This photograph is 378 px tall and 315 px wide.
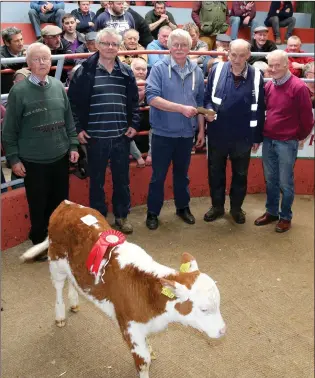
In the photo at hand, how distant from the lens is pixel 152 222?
4730 millimetres

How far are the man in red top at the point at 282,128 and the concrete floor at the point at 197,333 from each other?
0.41 meters

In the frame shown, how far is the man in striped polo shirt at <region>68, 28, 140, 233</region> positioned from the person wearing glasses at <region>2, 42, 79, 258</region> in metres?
0.24

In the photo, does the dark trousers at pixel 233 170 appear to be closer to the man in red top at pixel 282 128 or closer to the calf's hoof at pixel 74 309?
the man in red top at pixel 282 128

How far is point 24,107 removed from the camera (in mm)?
3498

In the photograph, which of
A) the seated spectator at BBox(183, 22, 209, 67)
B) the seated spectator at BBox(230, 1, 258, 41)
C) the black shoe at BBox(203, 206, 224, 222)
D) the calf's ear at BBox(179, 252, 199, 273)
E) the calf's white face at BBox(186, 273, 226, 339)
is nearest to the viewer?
the calf's white face at BBox(186, 273, 226, 339)

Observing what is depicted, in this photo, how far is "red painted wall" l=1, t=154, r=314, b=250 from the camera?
4.26m

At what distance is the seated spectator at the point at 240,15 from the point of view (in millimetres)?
8078

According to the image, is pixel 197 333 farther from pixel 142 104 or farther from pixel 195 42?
pixel 195 42

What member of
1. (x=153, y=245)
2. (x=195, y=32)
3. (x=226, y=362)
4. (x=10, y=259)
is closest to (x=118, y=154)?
(x=153, y=245)

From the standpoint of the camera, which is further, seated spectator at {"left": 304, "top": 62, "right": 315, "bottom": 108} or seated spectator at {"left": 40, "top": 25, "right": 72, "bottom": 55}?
seated spectator at {"left": 304, "top": 62, "right": 315, "bottom": 108}

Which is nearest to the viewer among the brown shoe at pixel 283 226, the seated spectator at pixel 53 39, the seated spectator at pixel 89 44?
the brown shoe at pixel 283 226

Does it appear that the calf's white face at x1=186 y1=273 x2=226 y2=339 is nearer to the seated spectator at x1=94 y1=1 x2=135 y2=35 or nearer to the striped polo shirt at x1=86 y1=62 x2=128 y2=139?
the striped polo shirt at x1=86 y1=62 x2=128 y2=139

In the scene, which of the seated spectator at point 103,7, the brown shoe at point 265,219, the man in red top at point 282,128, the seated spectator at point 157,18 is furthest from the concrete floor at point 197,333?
the seated spectator at point 157,18

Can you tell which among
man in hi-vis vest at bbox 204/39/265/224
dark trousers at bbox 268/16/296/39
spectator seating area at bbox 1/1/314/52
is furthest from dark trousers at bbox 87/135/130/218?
dark trousers at bbox 268/16/296/39
